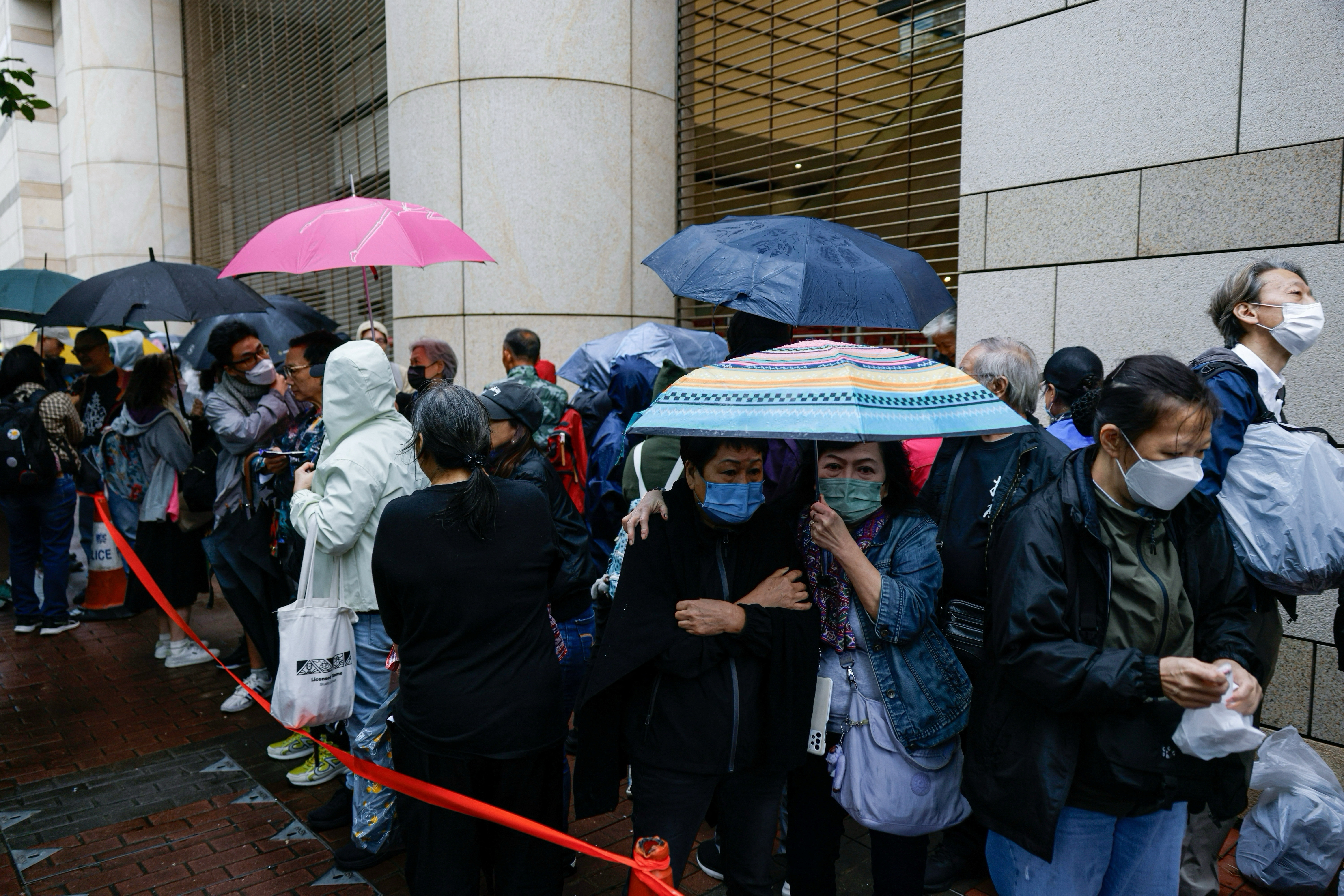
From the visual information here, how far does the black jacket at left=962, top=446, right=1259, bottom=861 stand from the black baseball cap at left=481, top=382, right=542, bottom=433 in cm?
192

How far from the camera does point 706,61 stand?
8.15 metres

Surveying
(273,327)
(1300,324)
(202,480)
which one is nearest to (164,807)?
(202,480)

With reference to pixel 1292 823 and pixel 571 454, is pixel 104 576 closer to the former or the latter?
pixel 571 454

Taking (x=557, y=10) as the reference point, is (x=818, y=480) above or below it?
below

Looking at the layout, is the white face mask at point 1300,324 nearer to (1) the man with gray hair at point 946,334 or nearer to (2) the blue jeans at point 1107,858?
(2) the blue jeans at point 1107,858

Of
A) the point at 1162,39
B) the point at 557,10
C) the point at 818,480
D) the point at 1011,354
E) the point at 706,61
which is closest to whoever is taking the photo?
the point at 818,480

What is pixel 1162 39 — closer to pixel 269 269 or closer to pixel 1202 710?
pixel 1202 710

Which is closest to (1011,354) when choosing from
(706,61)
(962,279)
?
(962,279)

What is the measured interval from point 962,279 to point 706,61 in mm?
3874

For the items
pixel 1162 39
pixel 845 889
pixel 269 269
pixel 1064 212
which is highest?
pixel 1162 39

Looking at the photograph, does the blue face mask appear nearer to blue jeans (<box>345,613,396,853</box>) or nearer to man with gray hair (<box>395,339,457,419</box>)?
blue jeans (<box>345,613,396,853</box>)

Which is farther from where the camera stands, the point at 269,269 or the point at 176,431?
the point at 176,431

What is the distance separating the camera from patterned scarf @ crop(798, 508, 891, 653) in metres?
2.61

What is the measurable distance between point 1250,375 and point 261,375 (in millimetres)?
4658
